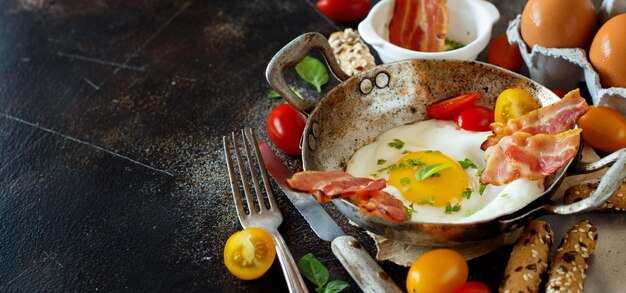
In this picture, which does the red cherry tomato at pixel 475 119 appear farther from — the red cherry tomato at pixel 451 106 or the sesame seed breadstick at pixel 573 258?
the sesame seed breadstick at pixel 573 258

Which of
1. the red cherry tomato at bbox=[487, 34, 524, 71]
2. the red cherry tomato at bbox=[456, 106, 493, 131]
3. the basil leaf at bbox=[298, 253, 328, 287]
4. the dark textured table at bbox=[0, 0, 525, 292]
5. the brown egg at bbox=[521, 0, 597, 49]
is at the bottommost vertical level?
the dark textured table at bbox=[0, 0, 525, 292]

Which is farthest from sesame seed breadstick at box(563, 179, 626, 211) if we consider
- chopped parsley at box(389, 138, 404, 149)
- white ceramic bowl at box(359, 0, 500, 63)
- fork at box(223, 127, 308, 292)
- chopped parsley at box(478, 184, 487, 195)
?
fork at box(223, 127, 308, 292)

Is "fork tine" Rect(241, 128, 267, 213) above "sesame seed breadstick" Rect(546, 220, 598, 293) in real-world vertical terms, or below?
below

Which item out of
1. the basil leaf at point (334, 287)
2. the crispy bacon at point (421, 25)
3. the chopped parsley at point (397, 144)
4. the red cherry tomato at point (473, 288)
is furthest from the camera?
the crispy bacon at point (421, 25)

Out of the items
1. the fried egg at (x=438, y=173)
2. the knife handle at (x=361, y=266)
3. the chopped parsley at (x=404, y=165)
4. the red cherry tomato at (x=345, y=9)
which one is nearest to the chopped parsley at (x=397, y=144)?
the fried egg at (x=438, y=173)

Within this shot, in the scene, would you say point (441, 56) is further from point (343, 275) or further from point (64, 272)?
point (64, 272)

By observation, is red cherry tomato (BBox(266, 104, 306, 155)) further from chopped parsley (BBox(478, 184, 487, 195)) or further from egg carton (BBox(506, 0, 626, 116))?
egg carton (BBox(506, 0, 626, 116))
